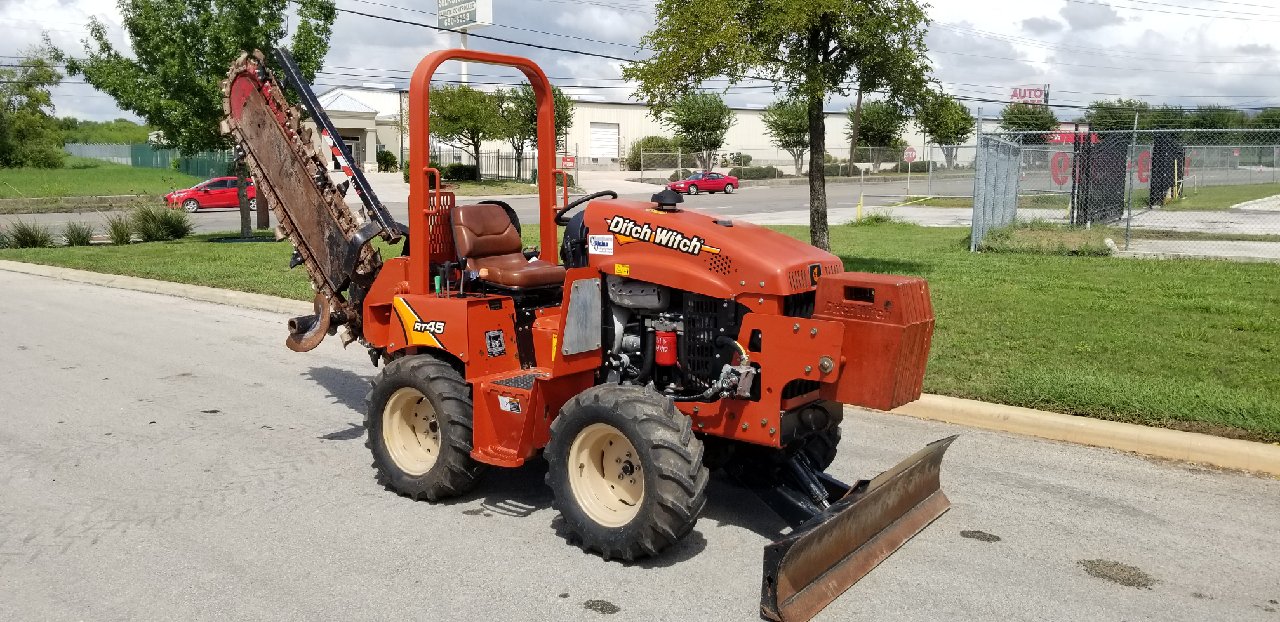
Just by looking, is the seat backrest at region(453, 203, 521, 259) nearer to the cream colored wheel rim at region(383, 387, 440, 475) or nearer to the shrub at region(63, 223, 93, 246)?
the cream colored wheel rim at region(383, 387, 440, 475)

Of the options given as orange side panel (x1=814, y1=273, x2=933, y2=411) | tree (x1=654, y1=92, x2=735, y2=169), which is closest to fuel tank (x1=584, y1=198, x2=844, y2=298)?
orange side panel (x1=814, y1=273, x2=933, y2=411)

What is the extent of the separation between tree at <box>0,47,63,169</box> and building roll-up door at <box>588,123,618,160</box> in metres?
34.0

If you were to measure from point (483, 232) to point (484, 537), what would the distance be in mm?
1876

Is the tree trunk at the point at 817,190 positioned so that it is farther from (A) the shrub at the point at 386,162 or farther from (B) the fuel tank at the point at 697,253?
(A) the shrub at the point at 386,162

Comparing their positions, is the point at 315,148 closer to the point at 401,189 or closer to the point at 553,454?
the point at 553,454

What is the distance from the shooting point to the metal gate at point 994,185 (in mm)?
18172

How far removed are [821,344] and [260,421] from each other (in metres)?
4.82

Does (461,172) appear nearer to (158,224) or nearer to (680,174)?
(680,174)

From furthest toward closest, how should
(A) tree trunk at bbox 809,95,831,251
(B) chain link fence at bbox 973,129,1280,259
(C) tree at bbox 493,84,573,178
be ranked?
1. (C) tree at bbox 493,84,573,178
2. (B) chain link fence at bbox 973,129,1280,259
3. (A) tree trunk at bbox 809,95,831,251

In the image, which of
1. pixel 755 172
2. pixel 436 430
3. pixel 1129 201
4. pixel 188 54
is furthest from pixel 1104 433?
pixel 755 172

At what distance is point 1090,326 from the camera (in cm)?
995

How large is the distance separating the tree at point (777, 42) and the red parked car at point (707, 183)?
120 feet

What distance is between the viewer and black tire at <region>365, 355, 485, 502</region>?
18.3 ft

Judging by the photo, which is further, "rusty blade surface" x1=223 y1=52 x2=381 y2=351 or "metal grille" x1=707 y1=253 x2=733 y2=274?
"rusty blade surface" x1=223 y1=52 x2=381 y2=351
